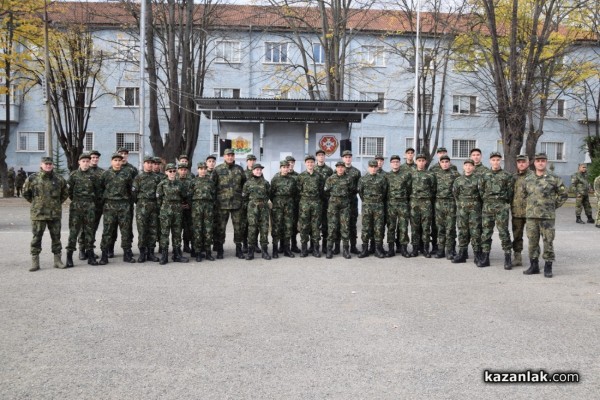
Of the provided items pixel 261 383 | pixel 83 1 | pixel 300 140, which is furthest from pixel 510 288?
pixel 83 1

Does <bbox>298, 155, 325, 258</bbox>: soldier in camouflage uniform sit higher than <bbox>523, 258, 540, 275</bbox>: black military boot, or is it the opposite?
<bbox>298, 155, 325, 258</bbox>: soldier in camouflage uniform

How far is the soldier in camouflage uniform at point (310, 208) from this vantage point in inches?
432

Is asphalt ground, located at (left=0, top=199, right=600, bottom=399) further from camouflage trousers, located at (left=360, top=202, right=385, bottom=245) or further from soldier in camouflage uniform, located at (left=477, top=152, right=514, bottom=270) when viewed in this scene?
camouflage trousers, located at (left=360, top=202, right=385, bottom=245)

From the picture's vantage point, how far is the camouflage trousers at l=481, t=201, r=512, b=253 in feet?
31.5

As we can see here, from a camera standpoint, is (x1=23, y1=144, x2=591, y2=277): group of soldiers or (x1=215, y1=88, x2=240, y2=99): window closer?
(x1=23, y1=144, x2=591, y2=277): group of soldiers

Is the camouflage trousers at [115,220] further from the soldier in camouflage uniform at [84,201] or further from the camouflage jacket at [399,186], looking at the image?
the camouflage jacket at [399,186]

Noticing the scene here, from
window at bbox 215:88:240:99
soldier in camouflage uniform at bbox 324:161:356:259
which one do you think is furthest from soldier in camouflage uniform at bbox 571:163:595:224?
window at bbox 215:88:240:99

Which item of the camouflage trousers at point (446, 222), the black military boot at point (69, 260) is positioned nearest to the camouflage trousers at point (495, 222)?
the camouflage trousers at point (446, 222)

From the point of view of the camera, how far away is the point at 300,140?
16.9 m

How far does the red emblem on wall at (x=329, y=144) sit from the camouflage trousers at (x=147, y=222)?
24.6 ft

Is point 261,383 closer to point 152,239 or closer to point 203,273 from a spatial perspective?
point 203,273

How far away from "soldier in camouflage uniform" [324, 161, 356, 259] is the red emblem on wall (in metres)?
5.89

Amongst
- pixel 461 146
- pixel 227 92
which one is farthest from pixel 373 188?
pixel 461 146

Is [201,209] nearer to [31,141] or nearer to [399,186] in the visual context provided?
[399,186]
